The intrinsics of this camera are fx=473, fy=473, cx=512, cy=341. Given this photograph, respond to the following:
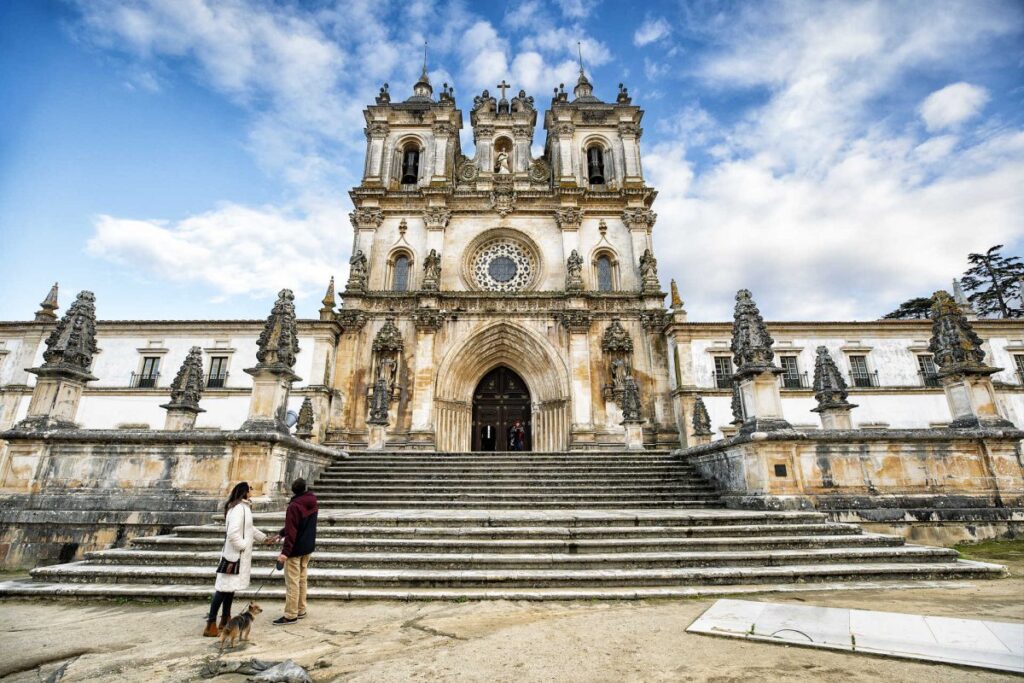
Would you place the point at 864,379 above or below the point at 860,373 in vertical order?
below

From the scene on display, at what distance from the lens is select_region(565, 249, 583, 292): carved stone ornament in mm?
21859

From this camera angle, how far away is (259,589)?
5871mm

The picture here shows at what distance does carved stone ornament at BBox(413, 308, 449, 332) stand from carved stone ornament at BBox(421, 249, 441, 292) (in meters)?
1.04

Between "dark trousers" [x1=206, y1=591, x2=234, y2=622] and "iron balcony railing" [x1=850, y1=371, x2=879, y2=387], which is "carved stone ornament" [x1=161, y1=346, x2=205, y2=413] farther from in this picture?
"iron balcony railing" [x1=850, y1=371, x2=879, y2=387]

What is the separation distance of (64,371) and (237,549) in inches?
343

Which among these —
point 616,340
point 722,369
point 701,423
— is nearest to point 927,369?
point 722,369

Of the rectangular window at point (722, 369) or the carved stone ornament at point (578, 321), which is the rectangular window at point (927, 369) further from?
the carved stone ornament at point (578, 321)

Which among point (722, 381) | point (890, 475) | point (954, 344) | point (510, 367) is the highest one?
point (510, 367)

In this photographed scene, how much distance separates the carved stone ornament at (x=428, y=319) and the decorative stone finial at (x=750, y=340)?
13237mm

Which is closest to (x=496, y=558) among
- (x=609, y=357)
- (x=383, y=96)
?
(x=609, y=357)

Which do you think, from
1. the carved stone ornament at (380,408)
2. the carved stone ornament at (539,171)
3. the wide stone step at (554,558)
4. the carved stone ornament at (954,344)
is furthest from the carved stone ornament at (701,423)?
the carved stone ornament at (539,171)

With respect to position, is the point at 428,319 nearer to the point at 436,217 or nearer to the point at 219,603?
the point at 436,217

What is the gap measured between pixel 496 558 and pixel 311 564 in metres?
2.60

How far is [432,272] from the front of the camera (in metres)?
22.1
